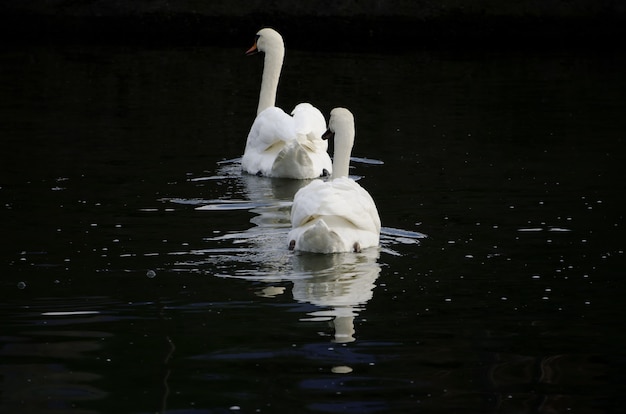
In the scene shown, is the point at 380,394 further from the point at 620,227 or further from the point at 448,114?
the point at 448,114

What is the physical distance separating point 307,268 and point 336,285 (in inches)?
20.4

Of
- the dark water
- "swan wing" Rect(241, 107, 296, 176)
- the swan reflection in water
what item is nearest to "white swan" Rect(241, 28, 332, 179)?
"swan wing" Rect(241, 107, 296, 176)

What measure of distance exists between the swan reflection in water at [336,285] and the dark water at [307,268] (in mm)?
25

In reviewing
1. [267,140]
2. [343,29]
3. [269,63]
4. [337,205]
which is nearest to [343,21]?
[343,29]

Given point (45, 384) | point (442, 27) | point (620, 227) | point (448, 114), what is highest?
point (442, 27)

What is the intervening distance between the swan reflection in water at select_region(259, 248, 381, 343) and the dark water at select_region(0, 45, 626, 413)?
2 centimetres

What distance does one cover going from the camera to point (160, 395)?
6.50 meters

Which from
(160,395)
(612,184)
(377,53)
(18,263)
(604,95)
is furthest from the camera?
(377,53)

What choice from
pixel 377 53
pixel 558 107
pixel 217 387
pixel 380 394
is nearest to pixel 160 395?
pixel 217 387

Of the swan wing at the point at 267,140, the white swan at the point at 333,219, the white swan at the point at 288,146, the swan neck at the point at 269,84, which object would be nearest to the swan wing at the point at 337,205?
the white swan at the point at 333,219

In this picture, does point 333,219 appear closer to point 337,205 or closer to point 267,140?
point 337,205

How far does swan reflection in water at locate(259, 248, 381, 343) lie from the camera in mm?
7961

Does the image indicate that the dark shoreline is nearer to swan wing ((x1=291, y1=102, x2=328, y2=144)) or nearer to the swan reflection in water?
swan wing ((x1=291, y1=102, x2=328, y2=144))

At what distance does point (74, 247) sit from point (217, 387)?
350cm
